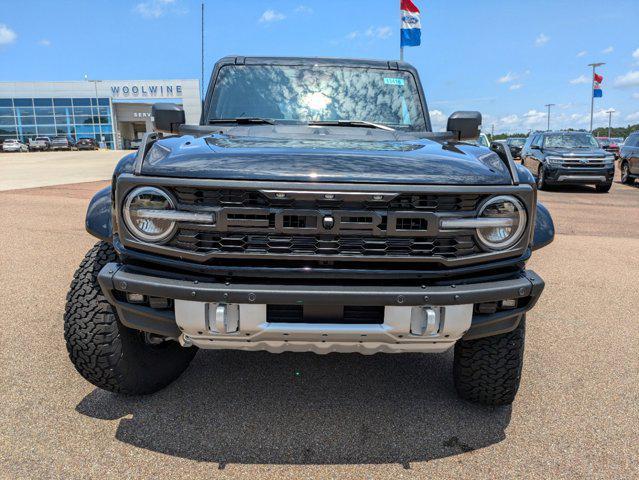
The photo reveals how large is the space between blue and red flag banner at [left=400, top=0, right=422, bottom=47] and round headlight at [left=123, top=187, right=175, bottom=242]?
12442 millimetres

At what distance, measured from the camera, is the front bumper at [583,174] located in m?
→ 13.8

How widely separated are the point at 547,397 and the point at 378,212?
1.60 metres

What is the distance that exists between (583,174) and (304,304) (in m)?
13.9

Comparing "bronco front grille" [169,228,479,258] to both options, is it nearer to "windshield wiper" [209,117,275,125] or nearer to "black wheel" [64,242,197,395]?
"black wheel" [64,242,197,395]

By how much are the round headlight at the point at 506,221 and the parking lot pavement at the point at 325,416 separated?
3.19ft

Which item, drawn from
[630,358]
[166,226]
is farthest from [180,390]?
[630,358]

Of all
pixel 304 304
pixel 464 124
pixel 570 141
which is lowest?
pixel 304 304

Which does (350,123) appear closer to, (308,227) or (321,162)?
(321,162)

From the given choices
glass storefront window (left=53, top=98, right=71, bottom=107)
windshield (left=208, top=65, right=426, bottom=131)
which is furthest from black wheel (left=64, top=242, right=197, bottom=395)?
glass storefront window (left=53, top=98, right=71, bottom=107)

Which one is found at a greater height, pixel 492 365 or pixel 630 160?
pixel 630 160

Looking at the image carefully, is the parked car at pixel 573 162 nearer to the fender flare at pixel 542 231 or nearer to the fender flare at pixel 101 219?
the fender flare at pixel 542 231

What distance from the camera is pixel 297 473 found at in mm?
2203

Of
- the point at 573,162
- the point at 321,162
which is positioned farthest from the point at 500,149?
the point at 573,162

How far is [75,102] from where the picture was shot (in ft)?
185
